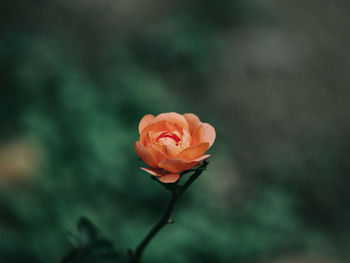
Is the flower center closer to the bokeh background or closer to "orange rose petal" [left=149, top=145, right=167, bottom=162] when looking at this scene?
"orange rose petal" [left=149, top=145, right=167, bottom=162]

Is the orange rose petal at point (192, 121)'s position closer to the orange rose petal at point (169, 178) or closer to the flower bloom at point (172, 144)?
the flower bloom at point (172, 144)

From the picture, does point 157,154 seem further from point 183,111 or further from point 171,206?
point 183,111

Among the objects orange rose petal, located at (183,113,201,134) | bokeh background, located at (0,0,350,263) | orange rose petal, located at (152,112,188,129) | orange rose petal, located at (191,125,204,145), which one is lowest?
orange rose petal, located at (191,125,204,145)

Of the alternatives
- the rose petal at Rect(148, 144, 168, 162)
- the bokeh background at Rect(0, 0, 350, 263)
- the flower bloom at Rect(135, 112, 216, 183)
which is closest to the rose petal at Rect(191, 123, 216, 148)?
the flower bloom at Rect(135, 112, 216, 183)

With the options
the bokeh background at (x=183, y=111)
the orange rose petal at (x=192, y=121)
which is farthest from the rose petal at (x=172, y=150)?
the bokeh background at (x=183, y=111)

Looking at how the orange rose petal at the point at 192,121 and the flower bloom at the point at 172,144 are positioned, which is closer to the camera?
the flower bloom at the point at 172,144

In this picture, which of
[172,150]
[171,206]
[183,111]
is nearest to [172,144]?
[172,150]
